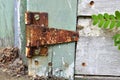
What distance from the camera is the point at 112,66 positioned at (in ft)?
5.30

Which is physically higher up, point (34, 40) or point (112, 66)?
point (34, 40)

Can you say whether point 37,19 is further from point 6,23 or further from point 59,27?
point 6,23

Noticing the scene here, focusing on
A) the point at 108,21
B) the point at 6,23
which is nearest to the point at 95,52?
the point at 108,21

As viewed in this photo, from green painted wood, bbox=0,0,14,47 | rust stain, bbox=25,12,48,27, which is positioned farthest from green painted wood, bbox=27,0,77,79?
green painted wood, bbox=0,0,14,47

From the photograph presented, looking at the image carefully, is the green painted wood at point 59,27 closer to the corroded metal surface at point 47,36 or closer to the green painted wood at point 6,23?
the corroded metal surface at point 47,36

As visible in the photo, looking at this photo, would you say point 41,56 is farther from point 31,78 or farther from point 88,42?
point 88,42

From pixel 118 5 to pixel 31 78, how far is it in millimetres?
497

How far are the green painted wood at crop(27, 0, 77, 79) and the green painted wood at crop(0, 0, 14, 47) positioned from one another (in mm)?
188

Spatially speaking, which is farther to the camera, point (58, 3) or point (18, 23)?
point (18, 23)

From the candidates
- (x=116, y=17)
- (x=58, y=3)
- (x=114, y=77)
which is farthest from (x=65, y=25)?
(x=114, y=77)

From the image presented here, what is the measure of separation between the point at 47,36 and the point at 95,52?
0.75 ft

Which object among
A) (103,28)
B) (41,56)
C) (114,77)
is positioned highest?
(103,28)

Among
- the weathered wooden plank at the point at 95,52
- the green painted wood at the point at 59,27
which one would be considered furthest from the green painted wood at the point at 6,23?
the weathered wooden plank at the point at 95,52

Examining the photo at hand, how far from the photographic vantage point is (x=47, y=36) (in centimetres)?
155
